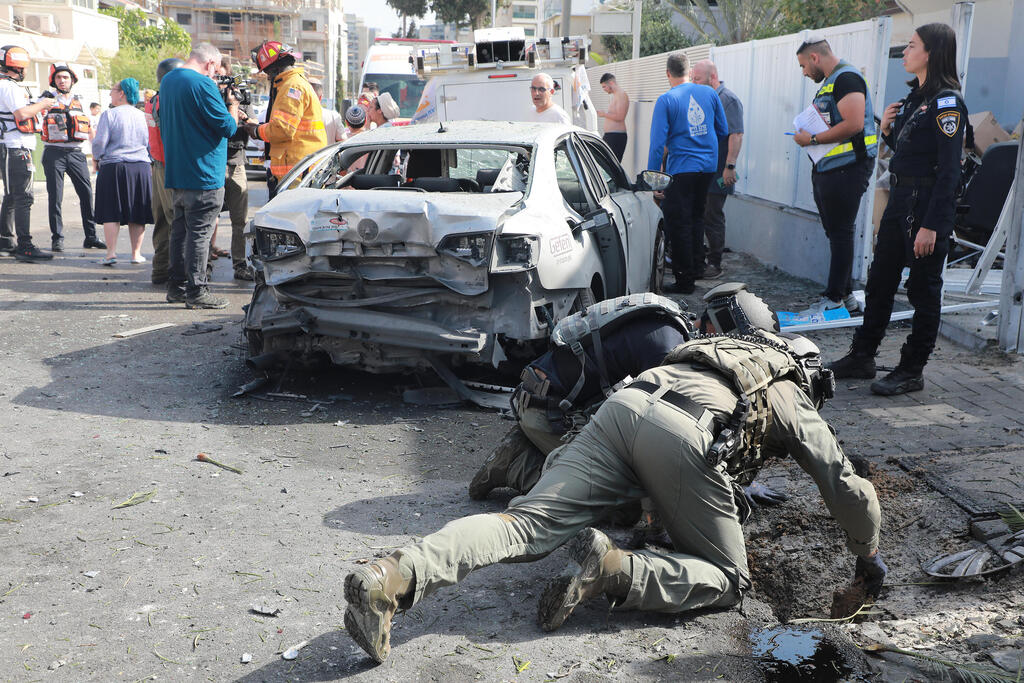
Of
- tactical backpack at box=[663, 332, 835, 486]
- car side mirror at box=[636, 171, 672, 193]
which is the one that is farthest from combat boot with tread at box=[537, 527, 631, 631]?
car side mirror at box=[636, 171, 672, 193]

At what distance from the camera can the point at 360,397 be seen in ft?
19.0

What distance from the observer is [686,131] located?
8594 mm

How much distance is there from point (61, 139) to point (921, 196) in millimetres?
8716

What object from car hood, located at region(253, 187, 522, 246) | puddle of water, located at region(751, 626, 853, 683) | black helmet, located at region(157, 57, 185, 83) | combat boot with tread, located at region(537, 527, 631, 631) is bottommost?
puddle of water, located at region(751, 626, 853, 683)

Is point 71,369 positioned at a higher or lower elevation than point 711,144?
lower

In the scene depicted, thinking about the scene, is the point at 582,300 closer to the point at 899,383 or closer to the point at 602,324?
the point at 899,383

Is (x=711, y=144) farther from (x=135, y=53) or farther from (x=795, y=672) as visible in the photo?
(x=135, y=53)

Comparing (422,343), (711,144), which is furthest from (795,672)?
(711,144)

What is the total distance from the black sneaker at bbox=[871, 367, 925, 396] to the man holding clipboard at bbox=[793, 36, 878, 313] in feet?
5.79

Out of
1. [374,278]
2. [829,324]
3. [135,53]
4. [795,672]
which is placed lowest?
[795,672]

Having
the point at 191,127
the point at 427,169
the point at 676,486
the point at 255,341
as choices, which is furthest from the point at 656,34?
the point at 676,486

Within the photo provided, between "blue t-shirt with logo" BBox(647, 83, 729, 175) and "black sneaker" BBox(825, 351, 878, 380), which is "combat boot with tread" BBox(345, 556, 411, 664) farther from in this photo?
"blue t-shirt with logo" BBox(647, 83, 729, 175)

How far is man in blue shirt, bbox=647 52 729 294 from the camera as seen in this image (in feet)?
28.2

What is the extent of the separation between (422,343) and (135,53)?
6455 centimetres
